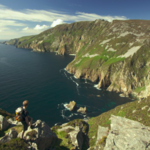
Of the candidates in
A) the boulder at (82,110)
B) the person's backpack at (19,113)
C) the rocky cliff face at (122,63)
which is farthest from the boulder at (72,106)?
Result: the person's backpack at (19,113)

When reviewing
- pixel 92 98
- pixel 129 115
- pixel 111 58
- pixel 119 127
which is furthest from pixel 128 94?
pixel 119 127

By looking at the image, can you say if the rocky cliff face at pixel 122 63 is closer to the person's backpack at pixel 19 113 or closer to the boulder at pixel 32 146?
the boulder at pixel 32 146

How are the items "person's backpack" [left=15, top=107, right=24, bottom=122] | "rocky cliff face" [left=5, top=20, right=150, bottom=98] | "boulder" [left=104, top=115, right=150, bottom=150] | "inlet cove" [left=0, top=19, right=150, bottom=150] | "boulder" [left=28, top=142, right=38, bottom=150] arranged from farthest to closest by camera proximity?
"rocky cliff face" [left=5, top=20, right=150, bottom=98] → "inlet cove" [left=0, top=19, right=150, bottom=150] → "boulder" [left=104, top=115, right=150, bottom=150] → "boulder" [left=28, top=142, right=38, bottom=150] → "person's backpack" [left=15, top=107, right=24, bottom=122]

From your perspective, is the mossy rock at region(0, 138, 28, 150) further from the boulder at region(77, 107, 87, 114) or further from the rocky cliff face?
the rocky cliff face

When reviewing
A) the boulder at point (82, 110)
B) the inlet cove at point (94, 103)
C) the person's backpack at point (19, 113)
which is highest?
the person's backpack at point (19, 113)

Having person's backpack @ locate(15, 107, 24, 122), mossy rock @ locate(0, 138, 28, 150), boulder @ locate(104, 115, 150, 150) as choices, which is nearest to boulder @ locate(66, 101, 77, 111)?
boulder @ locate(104, 115, 150, 150)

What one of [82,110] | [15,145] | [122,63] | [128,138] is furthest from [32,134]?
[122,63]
